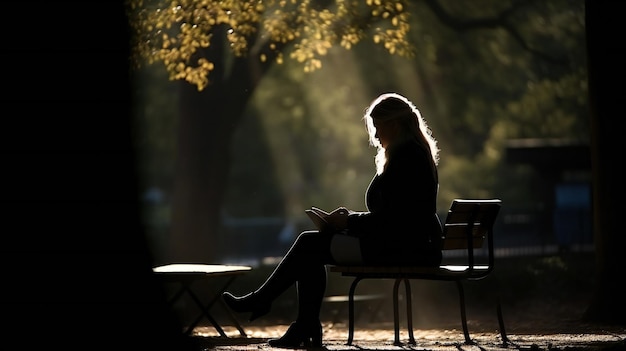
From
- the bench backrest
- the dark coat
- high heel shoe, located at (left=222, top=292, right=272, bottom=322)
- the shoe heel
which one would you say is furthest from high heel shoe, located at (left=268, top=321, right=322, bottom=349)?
the bench backrest

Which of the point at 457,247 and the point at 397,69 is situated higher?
the point at 397,69

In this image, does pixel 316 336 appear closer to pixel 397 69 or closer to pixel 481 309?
pixel 481 309

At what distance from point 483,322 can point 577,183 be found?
11.8 metres

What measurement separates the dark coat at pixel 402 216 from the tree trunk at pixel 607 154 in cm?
389

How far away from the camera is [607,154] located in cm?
1247

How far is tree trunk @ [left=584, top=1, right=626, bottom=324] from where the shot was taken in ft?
40.1

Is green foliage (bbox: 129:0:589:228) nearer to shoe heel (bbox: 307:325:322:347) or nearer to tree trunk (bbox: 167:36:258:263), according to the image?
tree trunk (bbox: 167:36:258:263)

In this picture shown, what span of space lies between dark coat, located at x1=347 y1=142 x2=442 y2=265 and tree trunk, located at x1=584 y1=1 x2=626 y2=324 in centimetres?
389

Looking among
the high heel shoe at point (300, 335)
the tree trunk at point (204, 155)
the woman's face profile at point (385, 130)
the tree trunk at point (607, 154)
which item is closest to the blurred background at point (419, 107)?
the tree trunk at point (204, 155)

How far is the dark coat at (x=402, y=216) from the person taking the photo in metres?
8.92

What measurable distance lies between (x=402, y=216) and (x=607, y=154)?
4183mm

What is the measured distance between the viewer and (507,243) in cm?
2803

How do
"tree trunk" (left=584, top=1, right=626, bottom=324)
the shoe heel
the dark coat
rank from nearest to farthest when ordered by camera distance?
the dark coat
the shoe heel
"tree trunk" (left=584, top=1, right=626, bottom=324)

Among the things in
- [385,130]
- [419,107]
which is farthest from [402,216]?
[419,107]
